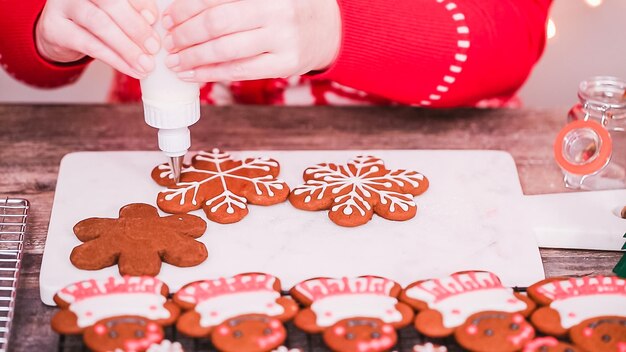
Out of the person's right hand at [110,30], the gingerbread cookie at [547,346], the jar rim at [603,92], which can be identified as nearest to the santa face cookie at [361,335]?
the gingerbread cookie at [547,346]

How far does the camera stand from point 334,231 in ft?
2.78

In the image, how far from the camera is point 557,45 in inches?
70.7

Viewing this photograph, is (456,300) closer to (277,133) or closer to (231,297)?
(231,297)

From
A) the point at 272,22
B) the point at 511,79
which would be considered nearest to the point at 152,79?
the point at 272,22

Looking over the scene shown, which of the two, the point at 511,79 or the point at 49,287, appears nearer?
the point at 49,287

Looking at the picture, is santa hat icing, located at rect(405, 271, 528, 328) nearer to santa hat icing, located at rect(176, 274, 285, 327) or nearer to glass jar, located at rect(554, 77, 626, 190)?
santa hat icing, located at rect(176, 274, 285, 327)

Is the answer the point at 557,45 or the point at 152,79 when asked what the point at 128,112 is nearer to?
the point at 152,79

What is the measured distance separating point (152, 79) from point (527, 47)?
61cm

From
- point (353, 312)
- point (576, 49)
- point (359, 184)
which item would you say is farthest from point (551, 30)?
point (353, 312)

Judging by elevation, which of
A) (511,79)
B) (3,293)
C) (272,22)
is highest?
(272,22)

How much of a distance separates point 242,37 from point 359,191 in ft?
0.72

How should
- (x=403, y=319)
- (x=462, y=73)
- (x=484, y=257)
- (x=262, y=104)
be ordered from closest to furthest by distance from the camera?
(x=403, y=319) < (x=484, y=257) < (x=462, y=73) < (x=262, y=104)

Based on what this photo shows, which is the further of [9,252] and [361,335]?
[9,252]

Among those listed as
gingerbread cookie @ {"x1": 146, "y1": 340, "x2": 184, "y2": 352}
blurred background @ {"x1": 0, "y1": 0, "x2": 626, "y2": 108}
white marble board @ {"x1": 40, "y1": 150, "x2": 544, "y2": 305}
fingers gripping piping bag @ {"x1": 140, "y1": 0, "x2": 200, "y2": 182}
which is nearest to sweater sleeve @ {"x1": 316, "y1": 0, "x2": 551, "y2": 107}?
white marble board @ {"x1": 40, "y1": 150, "x2": 544, "y2": 305}
